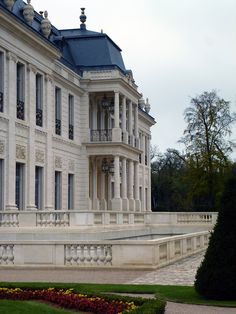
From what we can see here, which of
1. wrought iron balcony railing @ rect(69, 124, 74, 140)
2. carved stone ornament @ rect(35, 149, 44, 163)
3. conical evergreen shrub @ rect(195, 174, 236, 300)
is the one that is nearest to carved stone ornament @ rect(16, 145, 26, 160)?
carved stone ornament @ rect(35, 149, 44, 163)

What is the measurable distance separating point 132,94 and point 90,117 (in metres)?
4.54

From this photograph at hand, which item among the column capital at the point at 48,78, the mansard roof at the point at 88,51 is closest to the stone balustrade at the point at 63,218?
the column capital at the point at 48,78

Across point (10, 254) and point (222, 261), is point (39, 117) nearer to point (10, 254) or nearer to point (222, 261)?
point (10, 254)

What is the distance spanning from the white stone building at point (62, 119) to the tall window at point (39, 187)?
6 centimetres

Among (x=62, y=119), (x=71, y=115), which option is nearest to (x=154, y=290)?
(x=62, y=119)

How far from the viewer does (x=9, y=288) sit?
520 inches

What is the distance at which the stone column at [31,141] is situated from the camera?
3528cm

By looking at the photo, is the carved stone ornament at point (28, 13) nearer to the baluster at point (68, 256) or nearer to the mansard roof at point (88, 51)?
the mansard roof at point (88, 51)

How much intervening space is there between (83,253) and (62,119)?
23.4 m

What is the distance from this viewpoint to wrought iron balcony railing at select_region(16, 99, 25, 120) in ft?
114

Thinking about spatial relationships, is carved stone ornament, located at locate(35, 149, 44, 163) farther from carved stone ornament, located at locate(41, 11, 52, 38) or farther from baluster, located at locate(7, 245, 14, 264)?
baluster, located at locate(7, 245, 14, 264)

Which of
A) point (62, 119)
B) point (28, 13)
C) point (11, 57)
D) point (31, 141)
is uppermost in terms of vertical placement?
point (28, 13)

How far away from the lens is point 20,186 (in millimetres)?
34875

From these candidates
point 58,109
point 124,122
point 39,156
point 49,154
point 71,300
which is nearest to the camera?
point 71,300
